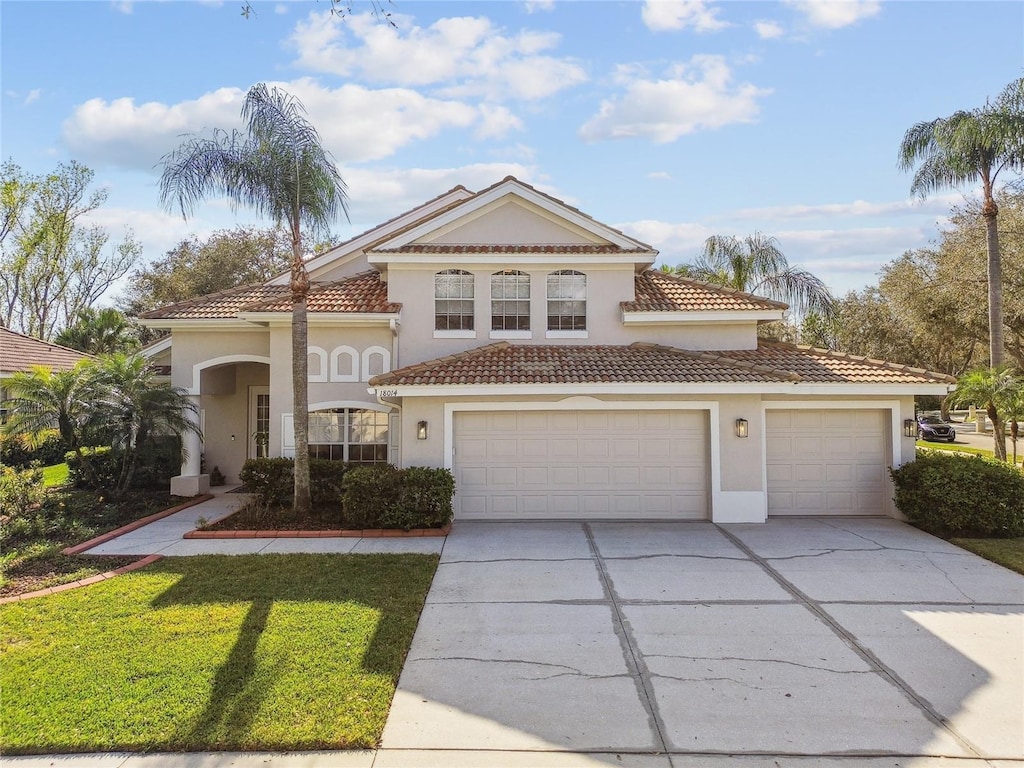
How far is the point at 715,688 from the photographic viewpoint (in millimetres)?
5301

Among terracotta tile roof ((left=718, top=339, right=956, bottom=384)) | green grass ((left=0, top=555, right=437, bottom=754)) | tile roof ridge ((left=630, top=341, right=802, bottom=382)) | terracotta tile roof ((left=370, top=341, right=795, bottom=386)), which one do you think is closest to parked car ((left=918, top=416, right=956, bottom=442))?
terracotta tile roof ((left=718, top=339, right=956, bottom=384))

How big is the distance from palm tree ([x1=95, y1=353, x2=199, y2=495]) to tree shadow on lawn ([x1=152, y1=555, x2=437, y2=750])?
17.1ft

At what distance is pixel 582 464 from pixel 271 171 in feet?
27.5

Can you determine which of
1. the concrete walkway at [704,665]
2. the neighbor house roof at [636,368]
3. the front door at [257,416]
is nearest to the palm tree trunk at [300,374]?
Answer: the neighbor house roof at [636,368]

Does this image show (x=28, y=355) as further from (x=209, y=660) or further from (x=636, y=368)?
(x=636, y=368)

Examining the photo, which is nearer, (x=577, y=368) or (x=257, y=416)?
(x=577, y=368)

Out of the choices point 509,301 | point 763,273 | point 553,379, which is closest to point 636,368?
point 553,379

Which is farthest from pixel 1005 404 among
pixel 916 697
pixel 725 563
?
pixel 916 697

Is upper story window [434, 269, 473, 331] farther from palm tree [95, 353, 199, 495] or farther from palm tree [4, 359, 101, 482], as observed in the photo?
palm tree [4, 359, 101, 482]

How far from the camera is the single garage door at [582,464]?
12.0 m

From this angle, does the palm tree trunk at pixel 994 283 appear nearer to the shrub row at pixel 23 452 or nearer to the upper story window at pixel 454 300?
the upper story window at pixel 454 300

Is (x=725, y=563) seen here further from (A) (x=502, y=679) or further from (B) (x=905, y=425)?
(B) (x=905, y=425)

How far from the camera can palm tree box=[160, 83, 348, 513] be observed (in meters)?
11.2

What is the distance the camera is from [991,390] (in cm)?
1499
